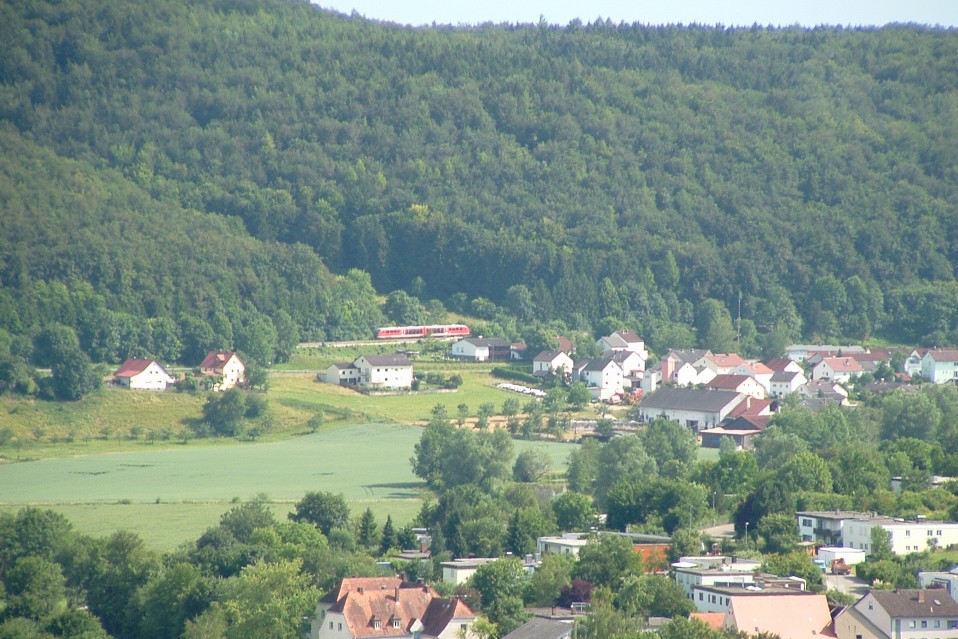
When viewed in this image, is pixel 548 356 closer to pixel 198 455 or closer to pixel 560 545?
pixel 198 455

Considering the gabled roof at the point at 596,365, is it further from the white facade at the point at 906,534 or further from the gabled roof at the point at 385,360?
the white facade at the point at 906,534

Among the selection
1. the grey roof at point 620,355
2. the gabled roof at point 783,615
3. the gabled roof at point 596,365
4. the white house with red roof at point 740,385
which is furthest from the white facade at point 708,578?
the grey roof at point 620,355

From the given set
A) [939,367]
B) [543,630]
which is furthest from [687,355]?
[543,630]

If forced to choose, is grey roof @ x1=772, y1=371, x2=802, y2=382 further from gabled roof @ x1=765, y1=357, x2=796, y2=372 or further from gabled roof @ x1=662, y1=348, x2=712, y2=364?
gabled roof @ x1=662, y1=348, x2=712, y2=364

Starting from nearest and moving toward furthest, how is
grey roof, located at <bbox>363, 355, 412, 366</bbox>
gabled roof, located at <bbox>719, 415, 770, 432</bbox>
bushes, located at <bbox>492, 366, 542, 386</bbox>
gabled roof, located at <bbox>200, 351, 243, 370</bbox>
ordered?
gabled roof, located at <bbox>719, 415, 770, 432</bbox>, gabled roof, located at <bbox>200, 351, 243, 370</bbox>, grey roof, located at <bbox>363, 355, 412, 366</bbox>, bushes, located at <bbox>492, 366, 542, 386</bbox>

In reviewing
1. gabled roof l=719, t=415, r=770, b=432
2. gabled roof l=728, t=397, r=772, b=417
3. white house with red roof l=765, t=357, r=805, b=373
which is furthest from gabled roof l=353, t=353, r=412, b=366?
white house with red roof l=765, t=357, r=805, b=373
